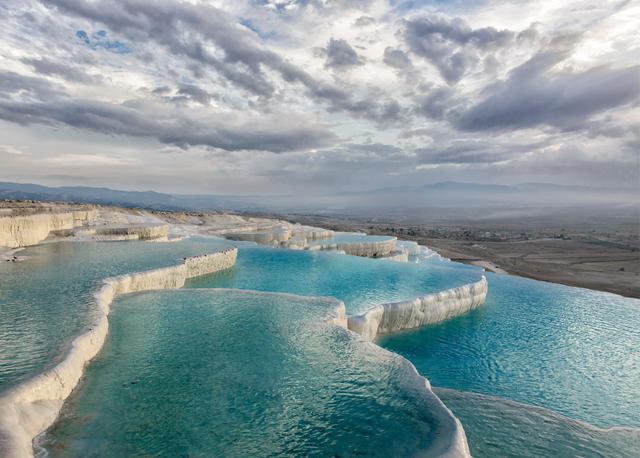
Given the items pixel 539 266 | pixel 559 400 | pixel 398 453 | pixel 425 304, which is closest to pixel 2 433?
pixel 398 453

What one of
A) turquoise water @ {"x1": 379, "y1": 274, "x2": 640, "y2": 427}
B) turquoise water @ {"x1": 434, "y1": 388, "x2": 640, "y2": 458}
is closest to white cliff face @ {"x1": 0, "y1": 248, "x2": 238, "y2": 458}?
turquoise water @ {"x1": 434, "y1": 388, "x2": 640, "y2": 458}

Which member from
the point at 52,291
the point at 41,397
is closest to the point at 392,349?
the point at 41,397

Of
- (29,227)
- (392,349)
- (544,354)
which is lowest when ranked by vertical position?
(392,349)

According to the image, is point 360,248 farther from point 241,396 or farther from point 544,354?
point 241,396

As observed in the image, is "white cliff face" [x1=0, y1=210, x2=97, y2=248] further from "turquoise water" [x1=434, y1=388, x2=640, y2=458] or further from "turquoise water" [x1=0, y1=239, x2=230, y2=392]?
"turquoise water" [x1=434, y1=388, x2=640, y2=458]

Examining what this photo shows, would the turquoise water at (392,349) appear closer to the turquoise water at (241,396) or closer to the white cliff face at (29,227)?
the turquoise water at (241,396)

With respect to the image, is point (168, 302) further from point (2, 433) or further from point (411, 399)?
point (411, 399)
